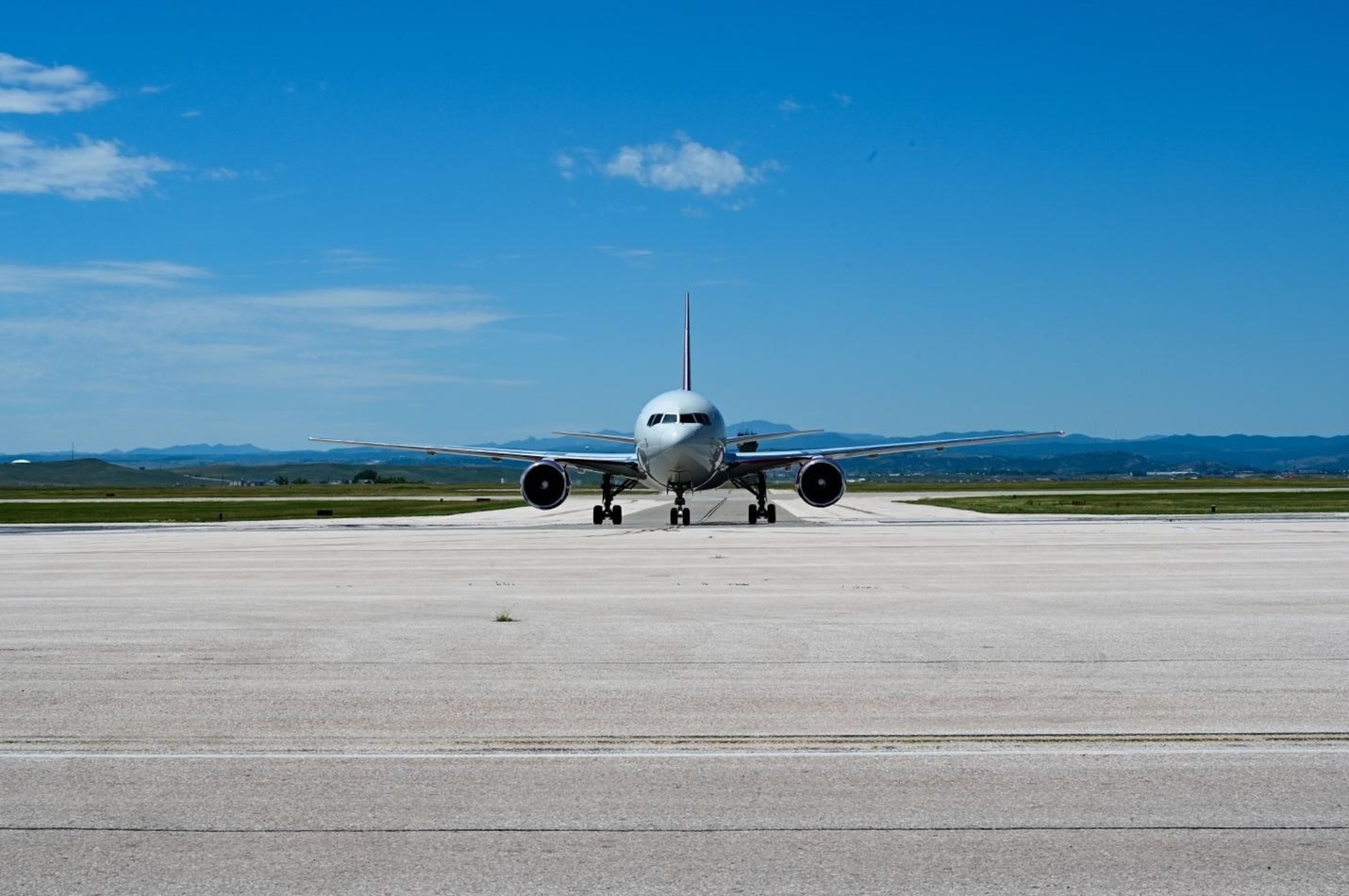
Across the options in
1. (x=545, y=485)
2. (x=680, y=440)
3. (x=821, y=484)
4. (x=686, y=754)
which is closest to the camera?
(x=686, y=754)

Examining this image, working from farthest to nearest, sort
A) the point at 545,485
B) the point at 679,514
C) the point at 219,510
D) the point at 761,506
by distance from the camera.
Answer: the point at 219,510 → the point at 761,506 → the point at 679,514 → the point at 545,485

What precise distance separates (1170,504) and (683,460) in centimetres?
2574

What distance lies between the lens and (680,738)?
26.0ft

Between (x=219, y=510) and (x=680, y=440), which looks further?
(x=219, y=510)

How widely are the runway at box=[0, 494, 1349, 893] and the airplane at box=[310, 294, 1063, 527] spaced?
793 inches

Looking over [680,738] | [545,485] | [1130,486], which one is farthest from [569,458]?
[1130,486]

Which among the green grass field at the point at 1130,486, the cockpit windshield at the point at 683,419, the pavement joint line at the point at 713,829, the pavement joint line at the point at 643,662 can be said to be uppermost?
the cockpit windshield at the point at 683,419

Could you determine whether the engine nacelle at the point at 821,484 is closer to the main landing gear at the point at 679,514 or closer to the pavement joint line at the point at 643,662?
the main landing gear at the point at 679,514

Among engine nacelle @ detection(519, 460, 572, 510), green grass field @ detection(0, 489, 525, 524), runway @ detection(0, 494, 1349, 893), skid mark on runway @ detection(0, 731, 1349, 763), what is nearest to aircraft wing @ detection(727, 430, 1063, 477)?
engine nacelle @ detection(519, 460, 572, 510)

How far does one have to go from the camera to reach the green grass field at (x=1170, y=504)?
1842 inches

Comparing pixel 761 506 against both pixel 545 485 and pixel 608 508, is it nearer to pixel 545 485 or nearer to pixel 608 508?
pixel 608 508

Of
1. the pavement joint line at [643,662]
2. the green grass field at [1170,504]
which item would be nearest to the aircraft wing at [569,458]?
the green grass field at [1170,504]

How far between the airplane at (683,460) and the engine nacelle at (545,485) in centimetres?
2

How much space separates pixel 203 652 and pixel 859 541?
756 inches
